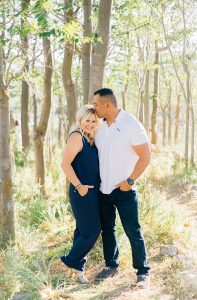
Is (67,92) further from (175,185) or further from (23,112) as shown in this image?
(23,112)

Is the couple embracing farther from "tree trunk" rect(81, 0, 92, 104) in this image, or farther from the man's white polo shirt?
"tree trunk" rect(81, 0, 92, 104)

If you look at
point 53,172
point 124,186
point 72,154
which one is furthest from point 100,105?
point 53,172

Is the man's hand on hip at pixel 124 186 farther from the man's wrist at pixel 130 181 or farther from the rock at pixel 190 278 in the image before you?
the rock at pixel 190 278

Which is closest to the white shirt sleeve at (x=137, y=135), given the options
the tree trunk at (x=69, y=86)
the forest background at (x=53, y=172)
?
the forest background at (x=53, y=172)

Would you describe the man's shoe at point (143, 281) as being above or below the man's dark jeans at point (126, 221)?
below

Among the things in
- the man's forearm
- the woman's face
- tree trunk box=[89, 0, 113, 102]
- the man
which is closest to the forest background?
tree trunk box=[89, 0, 113, 102]

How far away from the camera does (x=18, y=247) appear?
236 inches

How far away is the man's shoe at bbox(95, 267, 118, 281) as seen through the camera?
496 cm

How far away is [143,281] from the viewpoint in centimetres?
471

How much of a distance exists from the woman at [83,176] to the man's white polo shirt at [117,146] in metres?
0.08

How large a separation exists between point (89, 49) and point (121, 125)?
361cm

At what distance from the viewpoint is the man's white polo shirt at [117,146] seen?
4531mm

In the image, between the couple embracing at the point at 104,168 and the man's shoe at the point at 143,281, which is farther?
the man's shoe at the point at 143,281

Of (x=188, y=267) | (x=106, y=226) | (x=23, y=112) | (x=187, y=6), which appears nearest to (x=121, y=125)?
(x=106, y=226)
